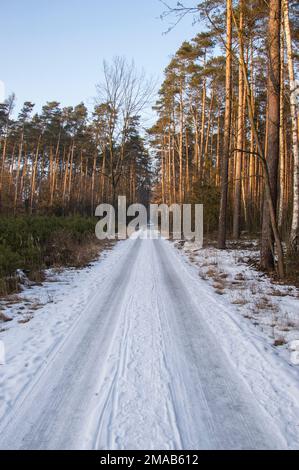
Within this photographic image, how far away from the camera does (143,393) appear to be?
3234 mm

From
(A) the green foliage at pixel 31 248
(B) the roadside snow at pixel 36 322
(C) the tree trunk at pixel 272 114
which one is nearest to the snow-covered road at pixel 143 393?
(B) the roadside snow at pixel 36 322

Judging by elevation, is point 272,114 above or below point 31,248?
above

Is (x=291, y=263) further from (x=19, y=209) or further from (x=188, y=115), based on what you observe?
(x=19, y=209)

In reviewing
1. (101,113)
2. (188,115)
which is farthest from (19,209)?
(188,115)

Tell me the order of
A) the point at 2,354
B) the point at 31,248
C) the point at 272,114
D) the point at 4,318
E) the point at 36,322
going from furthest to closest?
the point at 31,248 < the point at 272,114 < the point at 4,318 < the point at 36,322 < the point at 2,354

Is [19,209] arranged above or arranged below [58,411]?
above

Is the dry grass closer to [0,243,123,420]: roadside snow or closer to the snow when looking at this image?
[0,243,123,420]: roadside snow

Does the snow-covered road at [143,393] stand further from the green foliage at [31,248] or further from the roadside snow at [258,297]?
the green foliage at [31,248]

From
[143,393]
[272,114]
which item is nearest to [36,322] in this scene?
[143,393]

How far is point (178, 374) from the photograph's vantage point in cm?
365

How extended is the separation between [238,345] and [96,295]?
145 inches

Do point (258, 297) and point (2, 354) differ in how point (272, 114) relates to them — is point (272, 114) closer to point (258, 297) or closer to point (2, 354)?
point (258, 297)

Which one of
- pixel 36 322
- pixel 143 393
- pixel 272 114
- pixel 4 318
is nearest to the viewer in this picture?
pixel 143 393

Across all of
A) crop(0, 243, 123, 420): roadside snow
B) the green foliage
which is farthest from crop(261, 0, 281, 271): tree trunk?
the green foliage
